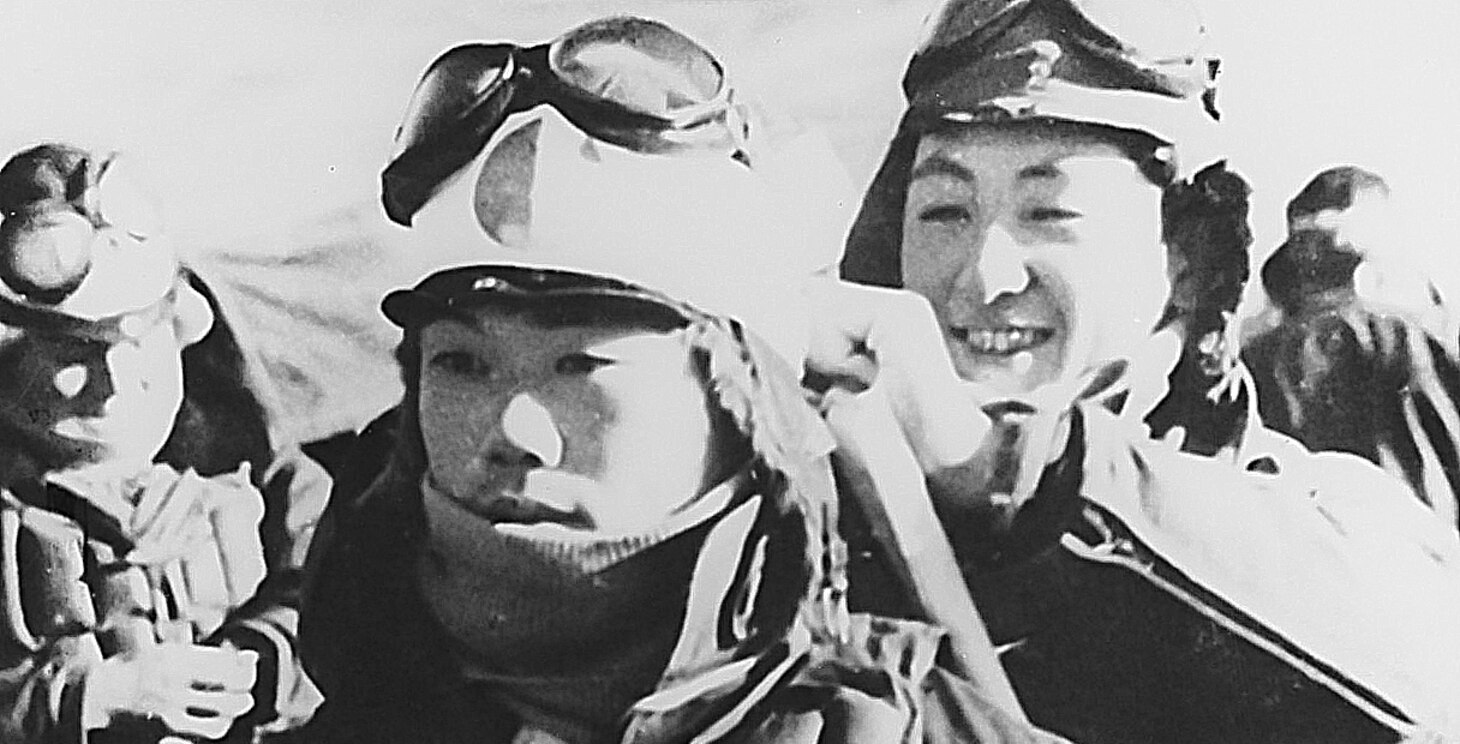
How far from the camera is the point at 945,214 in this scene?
47 cm

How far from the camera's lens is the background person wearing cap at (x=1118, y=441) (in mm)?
471

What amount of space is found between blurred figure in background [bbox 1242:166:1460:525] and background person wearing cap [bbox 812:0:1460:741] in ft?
0.04

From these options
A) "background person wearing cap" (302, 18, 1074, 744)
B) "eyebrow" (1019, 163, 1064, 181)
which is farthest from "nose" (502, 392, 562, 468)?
"eyebrow" (1019, 163, 1064, 181)

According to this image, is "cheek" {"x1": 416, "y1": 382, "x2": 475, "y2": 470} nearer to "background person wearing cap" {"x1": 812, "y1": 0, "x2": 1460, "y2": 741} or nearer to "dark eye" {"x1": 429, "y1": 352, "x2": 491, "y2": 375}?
"dark eye" {"x1": 429, "y1": 352, "x2": 491, "y2": 375}

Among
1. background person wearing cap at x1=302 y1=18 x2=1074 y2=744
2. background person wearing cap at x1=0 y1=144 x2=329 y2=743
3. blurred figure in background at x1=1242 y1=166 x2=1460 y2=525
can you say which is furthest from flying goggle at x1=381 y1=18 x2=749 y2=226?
blurred figure in background at x1=1242 y1=166 x2=1460 y2=525

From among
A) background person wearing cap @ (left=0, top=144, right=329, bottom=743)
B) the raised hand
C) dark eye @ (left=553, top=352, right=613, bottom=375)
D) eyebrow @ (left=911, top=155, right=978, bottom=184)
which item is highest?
eyebrow @ (left=911, top=155, right=978, bottom=184)

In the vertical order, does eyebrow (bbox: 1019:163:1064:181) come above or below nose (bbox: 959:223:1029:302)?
above

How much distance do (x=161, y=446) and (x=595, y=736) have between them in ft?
0.68

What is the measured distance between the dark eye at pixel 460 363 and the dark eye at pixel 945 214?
18cm

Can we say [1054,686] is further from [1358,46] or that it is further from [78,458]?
[78,458]

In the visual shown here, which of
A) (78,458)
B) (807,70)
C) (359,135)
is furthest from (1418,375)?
(78,458)

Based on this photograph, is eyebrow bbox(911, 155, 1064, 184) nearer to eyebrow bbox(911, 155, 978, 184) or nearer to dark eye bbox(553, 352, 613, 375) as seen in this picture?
eyebrow bbox(911, 155, 978, 184)

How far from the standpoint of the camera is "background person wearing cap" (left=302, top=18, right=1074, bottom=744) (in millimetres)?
467

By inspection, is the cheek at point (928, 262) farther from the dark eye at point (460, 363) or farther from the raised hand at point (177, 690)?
the raised hand at point (177, 690)
